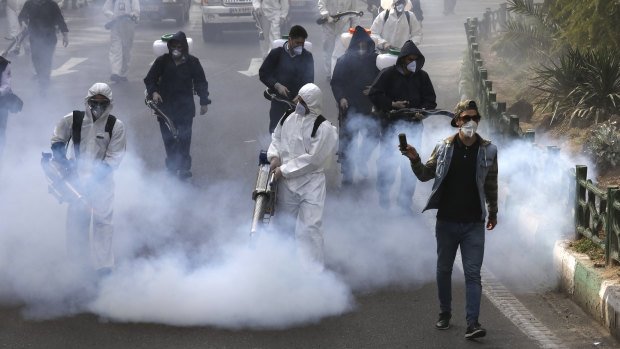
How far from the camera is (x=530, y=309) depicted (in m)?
7.81

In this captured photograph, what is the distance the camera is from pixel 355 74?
11.3 m

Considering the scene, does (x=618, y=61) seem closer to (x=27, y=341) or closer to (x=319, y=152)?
(x=319, y=152)

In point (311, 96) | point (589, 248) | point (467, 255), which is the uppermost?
point (311, 96)

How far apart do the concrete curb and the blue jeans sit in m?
0.89

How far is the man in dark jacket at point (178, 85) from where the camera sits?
11461 mm

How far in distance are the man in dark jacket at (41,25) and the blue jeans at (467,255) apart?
1190 centimetres

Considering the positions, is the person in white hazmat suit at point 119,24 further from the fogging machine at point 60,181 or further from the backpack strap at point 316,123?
the backpack strap at point 316,123

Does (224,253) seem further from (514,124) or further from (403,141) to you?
(514,124)

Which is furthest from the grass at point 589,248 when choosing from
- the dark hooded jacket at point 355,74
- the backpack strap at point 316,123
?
the dark hooded jacket at point 355,74

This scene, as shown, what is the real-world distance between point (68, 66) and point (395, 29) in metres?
9.00

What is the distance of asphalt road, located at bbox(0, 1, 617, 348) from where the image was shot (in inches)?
282

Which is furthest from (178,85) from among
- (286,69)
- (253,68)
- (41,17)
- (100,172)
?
(253,68)

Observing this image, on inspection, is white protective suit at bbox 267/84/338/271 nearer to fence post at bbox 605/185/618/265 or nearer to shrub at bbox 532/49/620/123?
fence post at bbox 605/185/618/265

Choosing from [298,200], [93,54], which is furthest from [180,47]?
[93,54]
